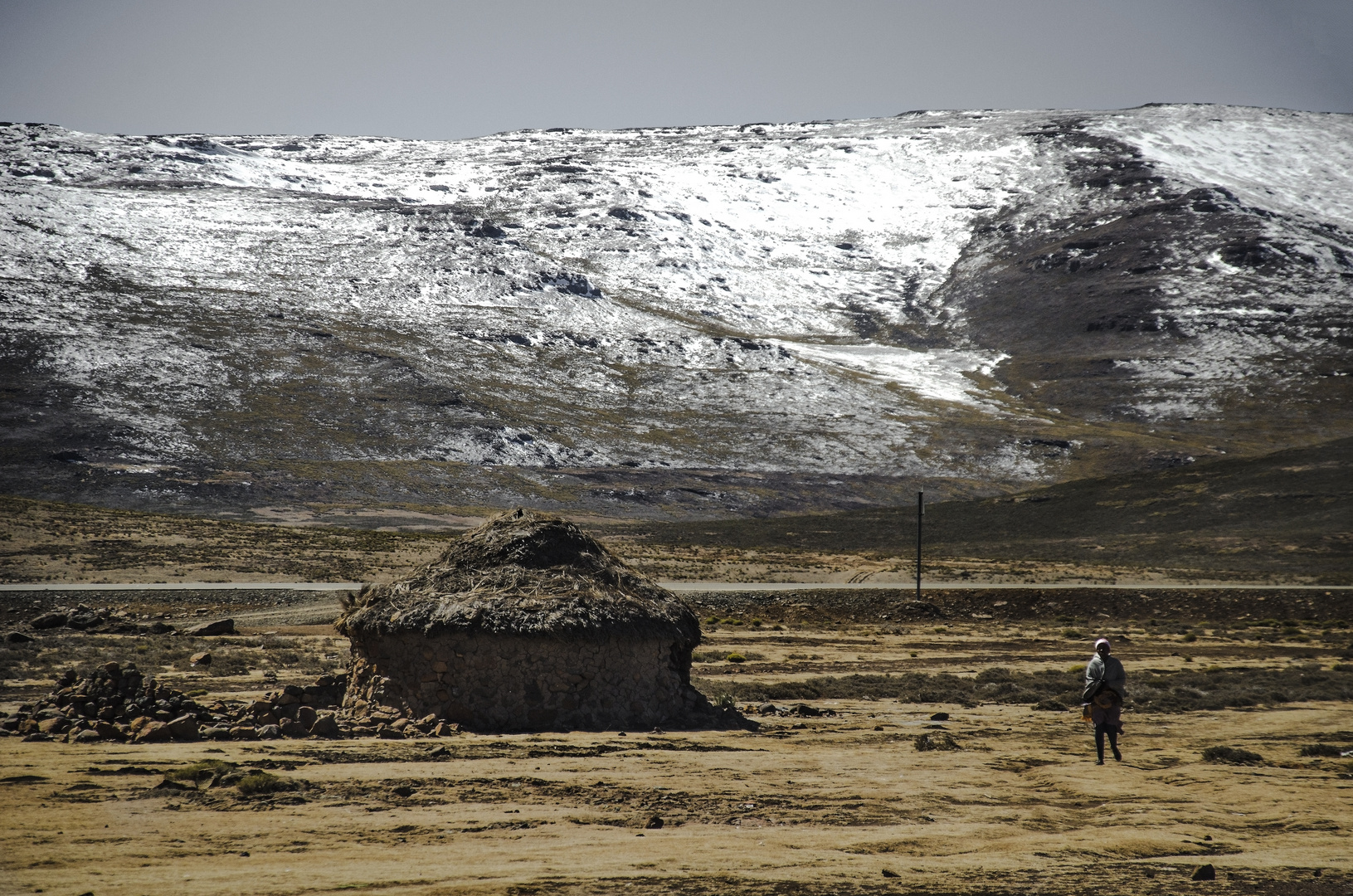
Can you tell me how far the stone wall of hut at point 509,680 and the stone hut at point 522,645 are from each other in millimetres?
13

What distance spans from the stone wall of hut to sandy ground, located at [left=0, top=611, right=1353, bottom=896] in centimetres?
45

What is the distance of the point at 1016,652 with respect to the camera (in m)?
25.6

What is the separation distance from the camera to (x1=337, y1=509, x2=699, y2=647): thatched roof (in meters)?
12.9

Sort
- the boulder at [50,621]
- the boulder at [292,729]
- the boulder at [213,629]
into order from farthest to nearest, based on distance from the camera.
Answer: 1. the boulder at [50,621]
2. the boulder at [213,629]
3. the boulder at [292,729]

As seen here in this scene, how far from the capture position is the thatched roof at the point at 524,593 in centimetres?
1292

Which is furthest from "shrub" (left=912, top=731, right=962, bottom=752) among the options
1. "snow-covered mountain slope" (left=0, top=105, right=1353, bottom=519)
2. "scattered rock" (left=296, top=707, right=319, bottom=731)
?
"snow-covered mountain slope" (left=0, top=105, right=1353, bottom=519)

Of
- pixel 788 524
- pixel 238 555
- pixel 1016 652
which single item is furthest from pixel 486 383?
pixel 1016 652

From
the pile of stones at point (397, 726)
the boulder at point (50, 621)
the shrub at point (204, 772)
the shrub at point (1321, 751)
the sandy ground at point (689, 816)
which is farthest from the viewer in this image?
the boulder at point (50, 621)

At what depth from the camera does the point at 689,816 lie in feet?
31.8

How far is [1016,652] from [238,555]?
27.7m

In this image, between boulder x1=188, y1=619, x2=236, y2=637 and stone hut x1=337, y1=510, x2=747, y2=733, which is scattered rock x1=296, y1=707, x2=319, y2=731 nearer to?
stone hut x1=337, y1=510, x2=747, y2=733

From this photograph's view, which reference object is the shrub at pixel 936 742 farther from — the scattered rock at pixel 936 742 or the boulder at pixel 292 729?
the boulder at pixel 292 729

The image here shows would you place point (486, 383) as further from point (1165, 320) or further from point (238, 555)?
point (1165, 320)

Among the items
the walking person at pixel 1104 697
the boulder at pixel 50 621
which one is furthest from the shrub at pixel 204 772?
the boulder at pixel 50 621
